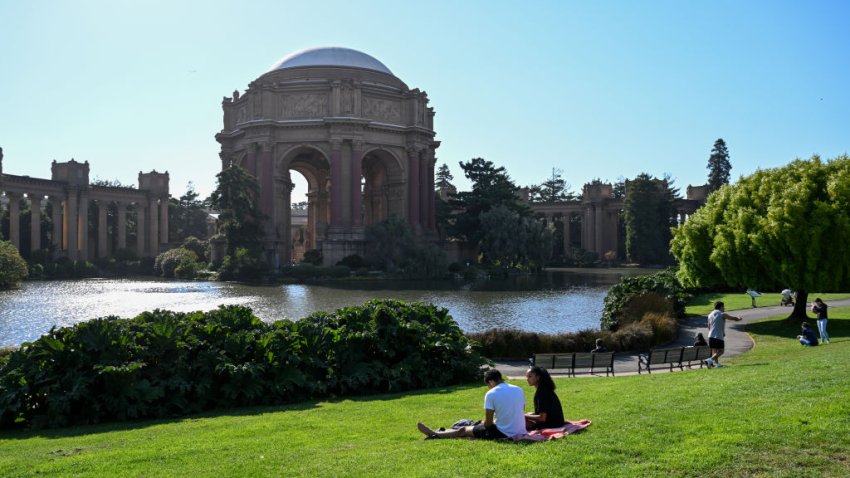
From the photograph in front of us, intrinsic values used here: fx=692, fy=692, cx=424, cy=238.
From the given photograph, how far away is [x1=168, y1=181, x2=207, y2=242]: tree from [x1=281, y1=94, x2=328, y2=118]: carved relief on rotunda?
34.0 metres

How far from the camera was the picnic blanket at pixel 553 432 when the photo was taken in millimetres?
7438

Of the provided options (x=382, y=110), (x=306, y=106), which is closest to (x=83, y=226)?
(x=306, y=106)

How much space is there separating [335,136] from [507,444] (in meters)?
58.4

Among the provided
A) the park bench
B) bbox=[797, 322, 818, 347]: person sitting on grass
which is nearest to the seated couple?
the park bench

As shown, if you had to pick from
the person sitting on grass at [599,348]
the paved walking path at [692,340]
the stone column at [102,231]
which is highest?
the stone column at [102,231]

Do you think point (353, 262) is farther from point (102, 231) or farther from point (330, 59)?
point (102, 231)

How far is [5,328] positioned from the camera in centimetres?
2306

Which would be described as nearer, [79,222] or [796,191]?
[796,191]

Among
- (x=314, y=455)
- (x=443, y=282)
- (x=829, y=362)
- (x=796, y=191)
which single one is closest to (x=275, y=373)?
(x=314, y=455)

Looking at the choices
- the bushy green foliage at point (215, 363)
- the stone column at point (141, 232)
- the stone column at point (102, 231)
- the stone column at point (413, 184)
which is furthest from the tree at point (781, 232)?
the stone column at point (141, 232)

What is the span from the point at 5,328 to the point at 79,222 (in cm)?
5328

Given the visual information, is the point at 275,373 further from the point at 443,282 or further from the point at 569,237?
the point at 569,237

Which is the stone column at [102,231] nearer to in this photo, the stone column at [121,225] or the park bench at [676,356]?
the stone column at [121,225]

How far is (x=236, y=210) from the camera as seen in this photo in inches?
2239
